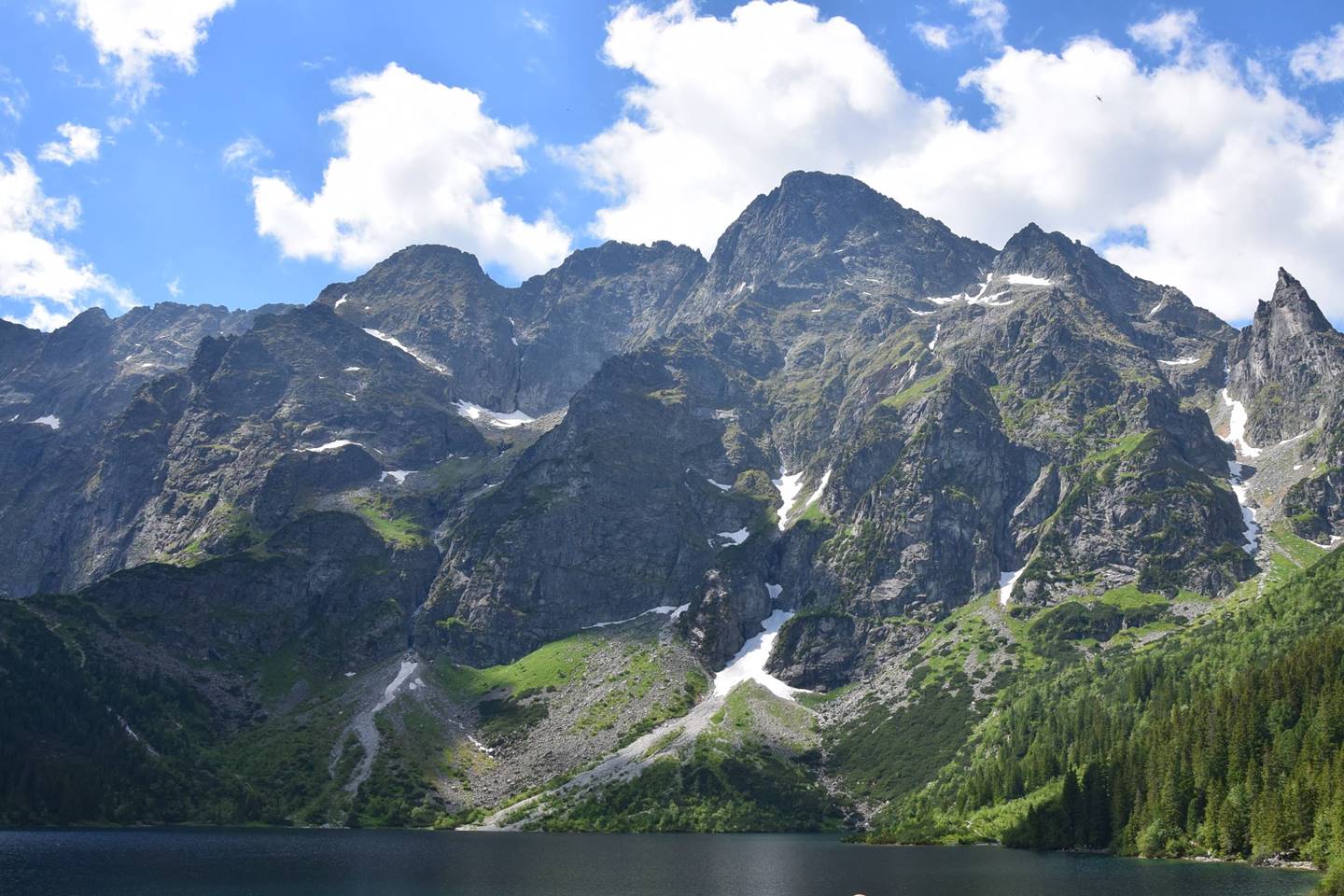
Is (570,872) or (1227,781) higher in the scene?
(1227,781)

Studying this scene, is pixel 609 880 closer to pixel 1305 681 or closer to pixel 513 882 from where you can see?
pixel 513 882

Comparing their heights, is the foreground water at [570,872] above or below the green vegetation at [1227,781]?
below

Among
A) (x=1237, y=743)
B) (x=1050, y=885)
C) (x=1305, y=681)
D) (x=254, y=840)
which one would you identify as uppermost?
(x=1305, y=681)

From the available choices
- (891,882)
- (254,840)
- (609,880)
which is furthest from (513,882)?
(254,840)

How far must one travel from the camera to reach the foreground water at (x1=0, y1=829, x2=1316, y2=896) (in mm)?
110188

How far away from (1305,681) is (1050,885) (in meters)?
60.8

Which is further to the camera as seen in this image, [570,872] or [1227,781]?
[1227,781]

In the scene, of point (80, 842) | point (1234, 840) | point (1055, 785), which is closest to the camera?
point (1234, 840)

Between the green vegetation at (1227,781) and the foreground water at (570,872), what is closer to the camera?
the foreground water at (570,872)

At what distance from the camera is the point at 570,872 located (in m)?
138

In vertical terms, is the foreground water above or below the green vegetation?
below

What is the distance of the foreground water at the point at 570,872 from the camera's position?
110 m

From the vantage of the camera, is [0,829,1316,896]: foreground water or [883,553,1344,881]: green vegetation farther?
[883,553,1344,881]: green vegetation

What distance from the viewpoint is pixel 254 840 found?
18862 centimetres
